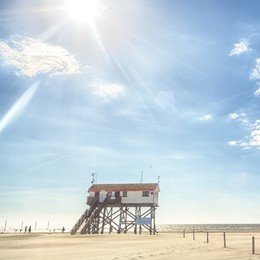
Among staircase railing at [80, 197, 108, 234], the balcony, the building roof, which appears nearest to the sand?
staircase railing at [80, 197, 108, 234]

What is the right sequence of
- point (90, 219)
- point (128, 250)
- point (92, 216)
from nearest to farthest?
point (128, 250), point (90, 219), point (92, 216)

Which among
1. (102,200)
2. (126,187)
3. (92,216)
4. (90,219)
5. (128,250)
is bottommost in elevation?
(128,250)

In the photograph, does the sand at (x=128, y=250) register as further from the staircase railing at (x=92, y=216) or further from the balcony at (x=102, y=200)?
the balcony at (x=102, y=200)

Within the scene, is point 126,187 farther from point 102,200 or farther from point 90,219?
point 90,219

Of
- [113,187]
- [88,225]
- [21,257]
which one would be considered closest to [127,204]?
[113,187]

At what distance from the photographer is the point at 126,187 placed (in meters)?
56.9

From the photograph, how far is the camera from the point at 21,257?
16.3 m

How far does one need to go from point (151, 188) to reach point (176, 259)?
40549mm

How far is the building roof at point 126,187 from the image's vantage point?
55.8 meters

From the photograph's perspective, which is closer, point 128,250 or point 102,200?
point 128,250

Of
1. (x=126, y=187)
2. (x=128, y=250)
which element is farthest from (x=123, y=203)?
(x=128, y=250)

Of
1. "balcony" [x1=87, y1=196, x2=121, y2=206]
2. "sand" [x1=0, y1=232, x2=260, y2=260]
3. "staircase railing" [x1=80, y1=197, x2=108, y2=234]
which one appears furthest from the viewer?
"balcony" [x1=87, y1=196, x2=121, y2=206]

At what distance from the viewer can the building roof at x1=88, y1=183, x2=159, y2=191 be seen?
183 feet

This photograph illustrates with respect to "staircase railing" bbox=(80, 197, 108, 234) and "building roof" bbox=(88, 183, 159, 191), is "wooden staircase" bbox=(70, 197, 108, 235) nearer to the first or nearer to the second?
"staircase railing" bbox=(80, 197, 108, 234)
